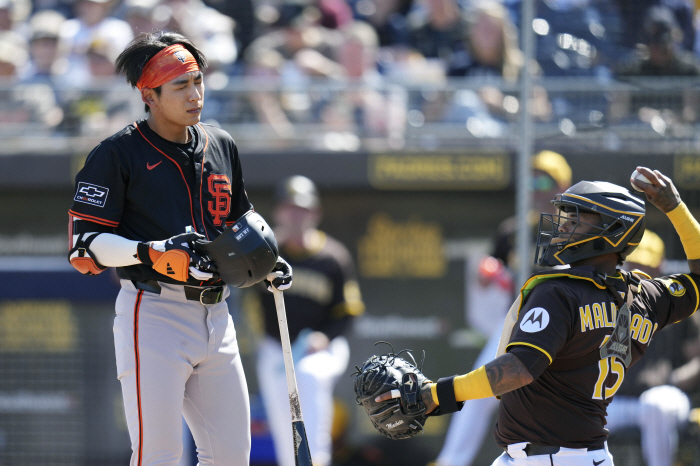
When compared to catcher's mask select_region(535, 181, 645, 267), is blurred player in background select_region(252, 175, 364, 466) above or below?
below

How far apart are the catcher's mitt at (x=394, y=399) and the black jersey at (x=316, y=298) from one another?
122 inches

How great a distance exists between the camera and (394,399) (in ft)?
8.49

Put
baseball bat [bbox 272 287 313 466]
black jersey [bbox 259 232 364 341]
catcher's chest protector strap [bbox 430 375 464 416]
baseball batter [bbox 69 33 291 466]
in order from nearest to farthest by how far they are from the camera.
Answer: catcher's chest protector strap [bbox 430 375 464 416] < baseball batter [bbox 69 33 291 466] < baseball bat [bbox 272 287 313 466] < black jersey [bbox 259 232 364 341]

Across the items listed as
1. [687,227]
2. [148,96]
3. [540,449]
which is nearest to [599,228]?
[687,227]

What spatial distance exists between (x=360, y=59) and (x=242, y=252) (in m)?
4.39

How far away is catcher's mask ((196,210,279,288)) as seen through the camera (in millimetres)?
2875

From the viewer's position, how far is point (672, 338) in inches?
216

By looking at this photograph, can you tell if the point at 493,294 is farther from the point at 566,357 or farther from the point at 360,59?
the point at 566,357

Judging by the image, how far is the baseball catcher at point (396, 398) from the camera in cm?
256

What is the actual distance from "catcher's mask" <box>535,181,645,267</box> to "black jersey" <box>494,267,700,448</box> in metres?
0.09

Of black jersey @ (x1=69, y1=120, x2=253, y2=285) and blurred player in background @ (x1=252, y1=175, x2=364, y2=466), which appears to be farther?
blurred player in background @ (x1=252, y1=175, x2=364, y2=466)

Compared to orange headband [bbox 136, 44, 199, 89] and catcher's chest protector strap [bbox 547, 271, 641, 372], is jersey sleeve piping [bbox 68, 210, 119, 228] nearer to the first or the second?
orange headband [bbox 136, 44, 199, 89]

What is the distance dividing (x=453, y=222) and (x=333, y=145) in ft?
3.39

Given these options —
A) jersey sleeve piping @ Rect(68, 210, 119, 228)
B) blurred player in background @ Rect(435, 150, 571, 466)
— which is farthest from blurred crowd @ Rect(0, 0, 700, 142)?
jersey sleeve piping @ Rect(68, 210, 119, 228)
